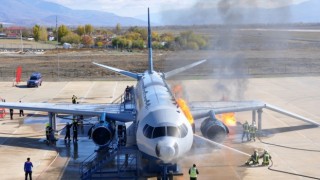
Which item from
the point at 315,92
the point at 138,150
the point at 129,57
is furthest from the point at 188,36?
the point at 138,150

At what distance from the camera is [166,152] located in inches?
939

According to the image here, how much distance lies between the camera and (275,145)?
35844 millimetres

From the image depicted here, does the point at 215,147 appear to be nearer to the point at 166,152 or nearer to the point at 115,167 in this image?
the point at 115,167

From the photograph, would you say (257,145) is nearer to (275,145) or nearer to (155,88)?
(275,145)

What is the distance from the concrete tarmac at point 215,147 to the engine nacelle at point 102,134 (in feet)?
5.33

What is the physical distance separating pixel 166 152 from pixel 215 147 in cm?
1188

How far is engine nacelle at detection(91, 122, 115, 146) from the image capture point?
108 feet

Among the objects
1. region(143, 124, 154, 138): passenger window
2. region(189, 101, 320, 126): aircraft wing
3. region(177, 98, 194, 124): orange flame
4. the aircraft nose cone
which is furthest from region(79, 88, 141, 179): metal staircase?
region(189, 101, 320, 126): aircraft wing

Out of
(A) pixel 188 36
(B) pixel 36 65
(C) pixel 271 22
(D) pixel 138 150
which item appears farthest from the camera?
(A) pixel 188 36

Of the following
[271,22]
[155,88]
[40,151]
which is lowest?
[40,151]

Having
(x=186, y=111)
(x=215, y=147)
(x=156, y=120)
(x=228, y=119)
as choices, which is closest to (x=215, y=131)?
(x=215, y=147)

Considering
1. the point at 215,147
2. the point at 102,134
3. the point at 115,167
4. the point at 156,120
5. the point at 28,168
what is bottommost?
the point at 115,167

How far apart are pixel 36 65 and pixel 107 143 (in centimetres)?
6676

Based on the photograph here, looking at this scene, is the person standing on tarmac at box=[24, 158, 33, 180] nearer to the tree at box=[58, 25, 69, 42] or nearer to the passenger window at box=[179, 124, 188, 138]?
the passenger window at box=[179, 124, 188, 138]
